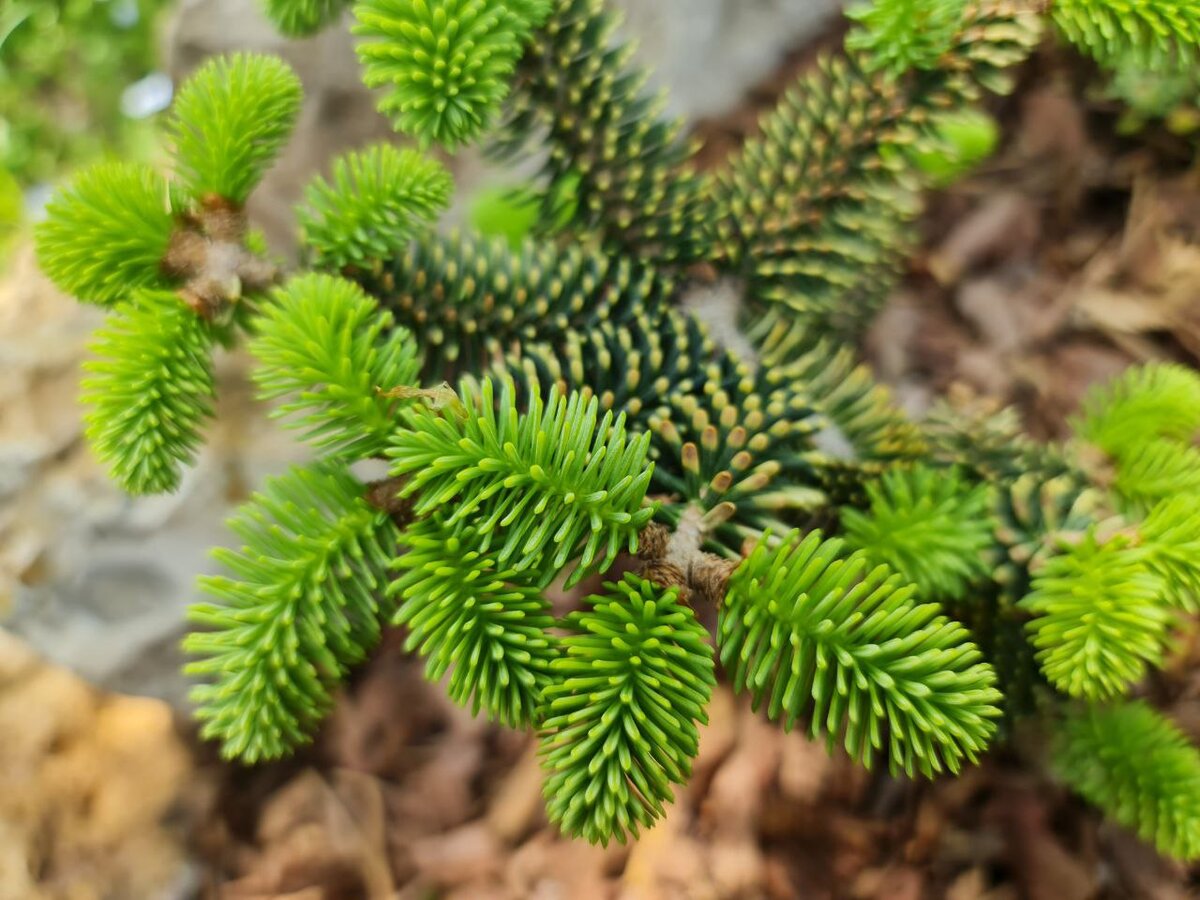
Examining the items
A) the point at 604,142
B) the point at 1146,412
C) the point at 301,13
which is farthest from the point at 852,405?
the point at 301,13

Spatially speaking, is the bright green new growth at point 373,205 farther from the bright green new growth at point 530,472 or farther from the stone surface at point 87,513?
the stone surface at point 87,513

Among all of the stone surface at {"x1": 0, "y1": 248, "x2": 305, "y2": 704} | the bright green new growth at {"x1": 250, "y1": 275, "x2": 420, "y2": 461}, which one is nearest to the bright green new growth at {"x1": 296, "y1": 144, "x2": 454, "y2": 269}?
the bright green new growth at {"x1": 250, "y1": 275, "x2": 420, "y2": 461}

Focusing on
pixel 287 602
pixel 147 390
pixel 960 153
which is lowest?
pixel 287 602

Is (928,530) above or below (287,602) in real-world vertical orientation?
above

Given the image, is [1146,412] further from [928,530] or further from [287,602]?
[287,602]

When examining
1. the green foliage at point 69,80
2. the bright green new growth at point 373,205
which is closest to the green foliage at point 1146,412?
the bright green new growth at point 373,205

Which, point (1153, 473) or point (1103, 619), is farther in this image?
point (1153, 473)

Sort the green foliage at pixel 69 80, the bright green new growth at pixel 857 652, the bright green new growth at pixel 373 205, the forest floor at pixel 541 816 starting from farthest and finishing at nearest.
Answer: the green foliage at pixel 69 80
the forest floor at pixel 541 816
the bright green new growth at pixel 373 205
the bright green new growth at pixel 857 652

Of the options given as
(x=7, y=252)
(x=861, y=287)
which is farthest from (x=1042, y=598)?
(x=7, y=252)
